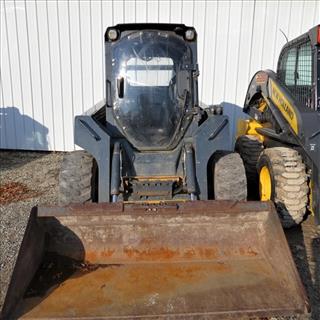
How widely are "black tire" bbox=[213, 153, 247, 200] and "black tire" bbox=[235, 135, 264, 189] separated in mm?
1820

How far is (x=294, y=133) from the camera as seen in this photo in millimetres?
4406

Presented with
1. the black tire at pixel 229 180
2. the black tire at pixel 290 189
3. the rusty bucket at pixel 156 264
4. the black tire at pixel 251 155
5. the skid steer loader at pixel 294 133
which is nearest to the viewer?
the rusty bucket at pixel 156 264

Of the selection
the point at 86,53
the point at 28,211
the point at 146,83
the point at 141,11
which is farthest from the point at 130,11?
the point at 28,211

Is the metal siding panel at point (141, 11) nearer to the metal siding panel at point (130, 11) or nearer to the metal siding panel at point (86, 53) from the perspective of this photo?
the metal siding panel at point (130, 11)

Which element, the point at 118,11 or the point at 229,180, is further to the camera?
the point at 118,11

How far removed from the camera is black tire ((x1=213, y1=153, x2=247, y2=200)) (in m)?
3.79

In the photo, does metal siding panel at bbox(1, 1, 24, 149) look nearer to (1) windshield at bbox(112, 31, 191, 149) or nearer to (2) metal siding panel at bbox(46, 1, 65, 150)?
(2) metal siding panel at bbox(46, 1, 65, 150)

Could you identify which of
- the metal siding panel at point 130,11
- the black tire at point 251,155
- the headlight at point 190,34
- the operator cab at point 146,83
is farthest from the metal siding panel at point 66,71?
the headlight at point 190,34

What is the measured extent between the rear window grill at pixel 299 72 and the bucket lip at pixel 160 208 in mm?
1681

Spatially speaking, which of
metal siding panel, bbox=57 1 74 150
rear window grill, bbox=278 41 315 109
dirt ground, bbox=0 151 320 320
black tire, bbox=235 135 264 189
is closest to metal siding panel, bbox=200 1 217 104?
black tire, bbox=235 135 264 189

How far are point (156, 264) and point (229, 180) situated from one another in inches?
45.0

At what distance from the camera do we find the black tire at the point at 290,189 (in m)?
4.26

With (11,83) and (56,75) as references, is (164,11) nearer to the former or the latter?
(56,75)

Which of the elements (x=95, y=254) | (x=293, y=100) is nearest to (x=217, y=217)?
(x=95, y=254)
